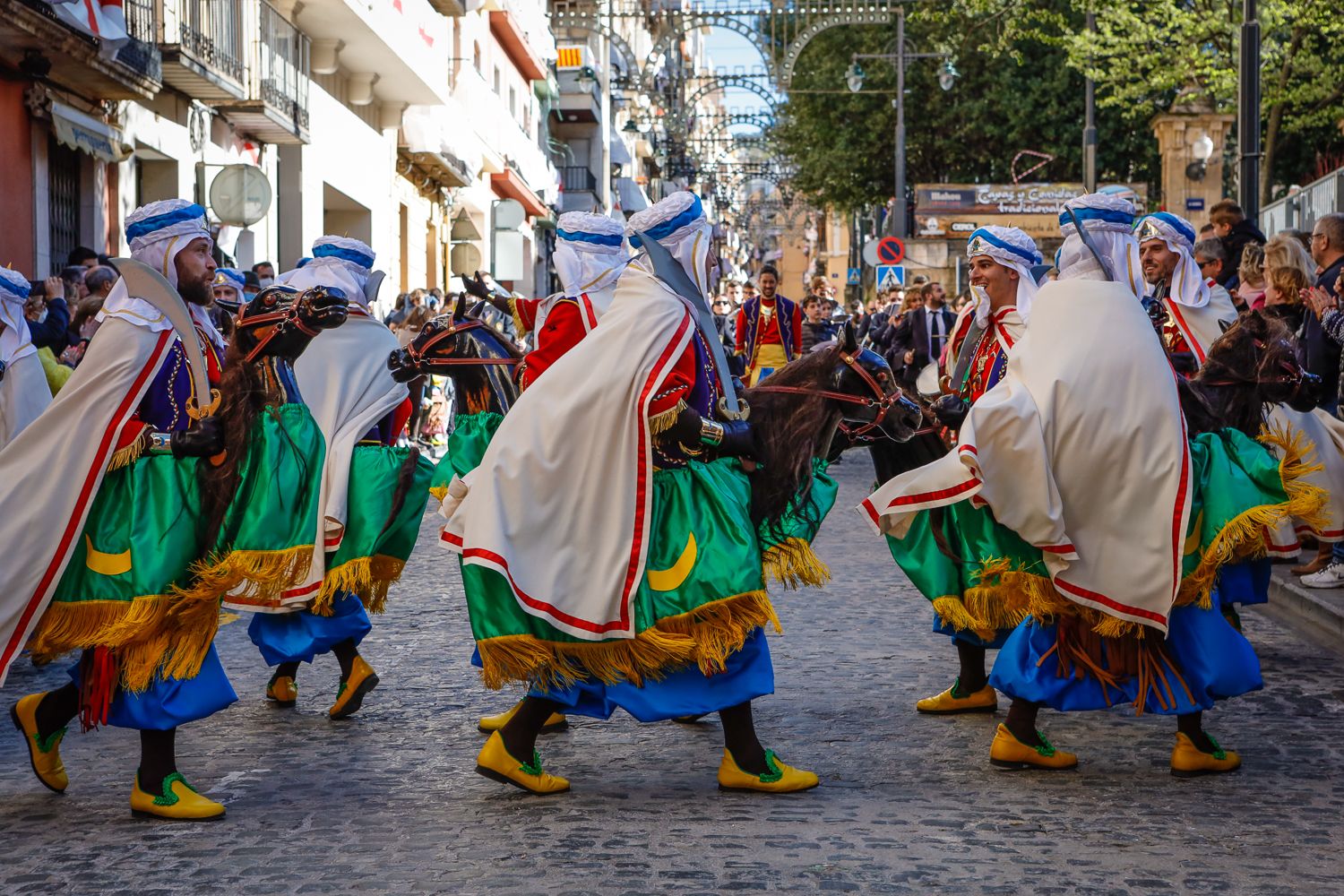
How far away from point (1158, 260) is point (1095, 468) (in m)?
2.48

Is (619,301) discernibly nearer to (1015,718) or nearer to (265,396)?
(265,396)

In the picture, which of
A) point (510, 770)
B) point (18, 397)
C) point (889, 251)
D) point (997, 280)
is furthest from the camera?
point (889, 251)

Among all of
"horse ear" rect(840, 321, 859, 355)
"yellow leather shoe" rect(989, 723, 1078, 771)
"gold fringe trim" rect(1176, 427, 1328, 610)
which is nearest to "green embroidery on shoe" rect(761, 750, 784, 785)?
"yellow leather shoe" rect(989, 723, 1078, 771)

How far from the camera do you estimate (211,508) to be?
227 inches

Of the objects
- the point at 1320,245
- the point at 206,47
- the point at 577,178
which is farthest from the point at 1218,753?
the point at 577,178

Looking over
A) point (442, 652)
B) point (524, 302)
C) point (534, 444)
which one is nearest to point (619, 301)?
point (534, 444)

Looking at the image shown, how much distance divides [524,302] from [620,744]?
243 cm

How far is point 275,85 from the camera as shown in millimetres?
24359

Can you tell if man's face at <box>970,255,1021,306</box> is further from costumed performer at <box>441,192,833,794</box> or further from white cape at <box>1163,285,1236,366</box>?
costumed performer at <box>441,192,833,794</box>

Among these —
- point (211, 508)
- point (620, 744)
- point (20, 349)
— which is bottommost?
point (620, 744)

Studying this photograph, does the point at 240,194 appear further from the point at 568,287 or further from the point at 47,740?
the point at 47,740

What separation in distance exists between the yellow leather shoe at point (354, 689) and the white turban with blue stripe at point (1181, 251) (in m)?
3.75

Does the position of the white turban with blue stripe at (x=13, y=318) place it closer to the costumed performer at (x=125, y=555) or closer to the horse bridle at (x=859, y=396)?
the costumed performer at (x=125, y=555)

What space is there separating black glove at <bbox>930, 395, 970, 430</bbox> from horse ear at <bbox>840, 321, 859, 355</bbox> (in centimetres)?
46
